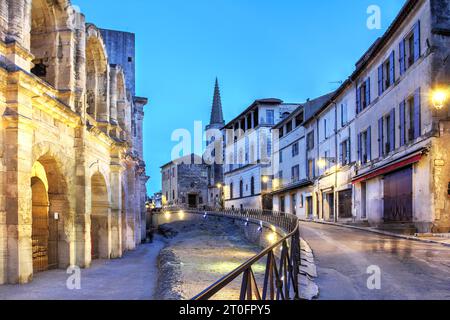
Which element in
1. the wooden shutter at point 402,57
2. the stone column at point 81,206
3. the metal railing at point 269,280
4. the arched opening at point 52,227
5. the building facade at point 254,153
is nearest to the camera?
the metal railing at point 269,280

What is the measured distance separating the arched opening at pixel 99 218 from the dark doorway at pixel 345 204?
17.2m

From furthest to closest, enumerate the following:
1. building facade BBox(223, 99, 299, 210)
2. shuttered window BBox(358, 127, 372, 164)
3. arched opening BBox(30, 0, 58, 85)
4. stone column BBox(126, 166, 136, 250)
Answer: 1. building facade BBox(223, 99, 299, 210)
2. shuttered window BBox(358, 127, 372, 164)
3. stone column BBox(126, 166, 136, 250)
4. arched opening BBox(30, 0, 58, 85)

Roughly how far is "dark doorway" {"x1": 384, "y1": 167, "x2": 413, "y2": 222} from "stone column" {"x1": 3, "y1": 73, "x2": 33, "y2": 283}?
54.4 ft

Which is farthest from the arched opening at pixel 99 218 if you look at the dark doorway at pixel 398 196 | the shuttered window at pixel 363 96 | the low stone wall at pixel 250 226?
the shuttered window at pixel 363 96

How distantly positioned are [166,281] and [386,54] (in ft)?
59.0

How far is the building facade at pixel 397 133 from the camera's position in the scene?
18297 mm

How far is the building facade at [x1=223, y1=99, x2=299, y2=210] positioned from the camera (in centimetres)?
5075

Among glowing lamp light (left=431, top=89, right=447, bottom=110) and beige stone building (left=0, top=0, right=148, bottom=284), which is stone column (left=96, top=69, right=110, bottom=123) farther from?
glowing lamp light (left=431, top=89, right=447, bottom=110)

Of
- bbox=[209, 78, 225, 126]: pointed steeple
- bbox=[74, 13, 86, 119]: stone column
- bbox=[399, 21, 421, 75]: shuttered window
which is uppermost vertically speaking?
bbox=[209, 78, 225, 126]: pointed steeple

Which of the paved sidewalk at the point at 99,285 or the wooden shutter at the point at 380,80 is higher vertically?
the wooden shutter at the point at 380,80

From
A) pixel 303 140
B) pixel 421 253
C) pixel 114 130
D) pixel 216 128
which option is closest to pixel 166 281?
pixel 421 253

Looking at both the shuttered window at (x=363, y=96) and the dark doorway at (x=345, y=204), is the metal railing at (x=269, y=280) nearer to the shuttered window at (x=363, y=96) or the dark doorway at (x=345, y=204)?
the shuttered window at (x=363, y=96)

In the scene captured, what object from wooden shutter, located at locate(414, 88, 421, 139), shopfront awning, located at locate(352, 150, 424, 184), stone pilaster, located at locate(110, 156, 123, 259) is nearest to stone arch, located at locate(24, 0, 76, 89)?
stone pilaster, located at locate(110, 156, 123, 259)

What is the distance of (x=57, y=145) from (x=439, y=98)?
46.4ft
